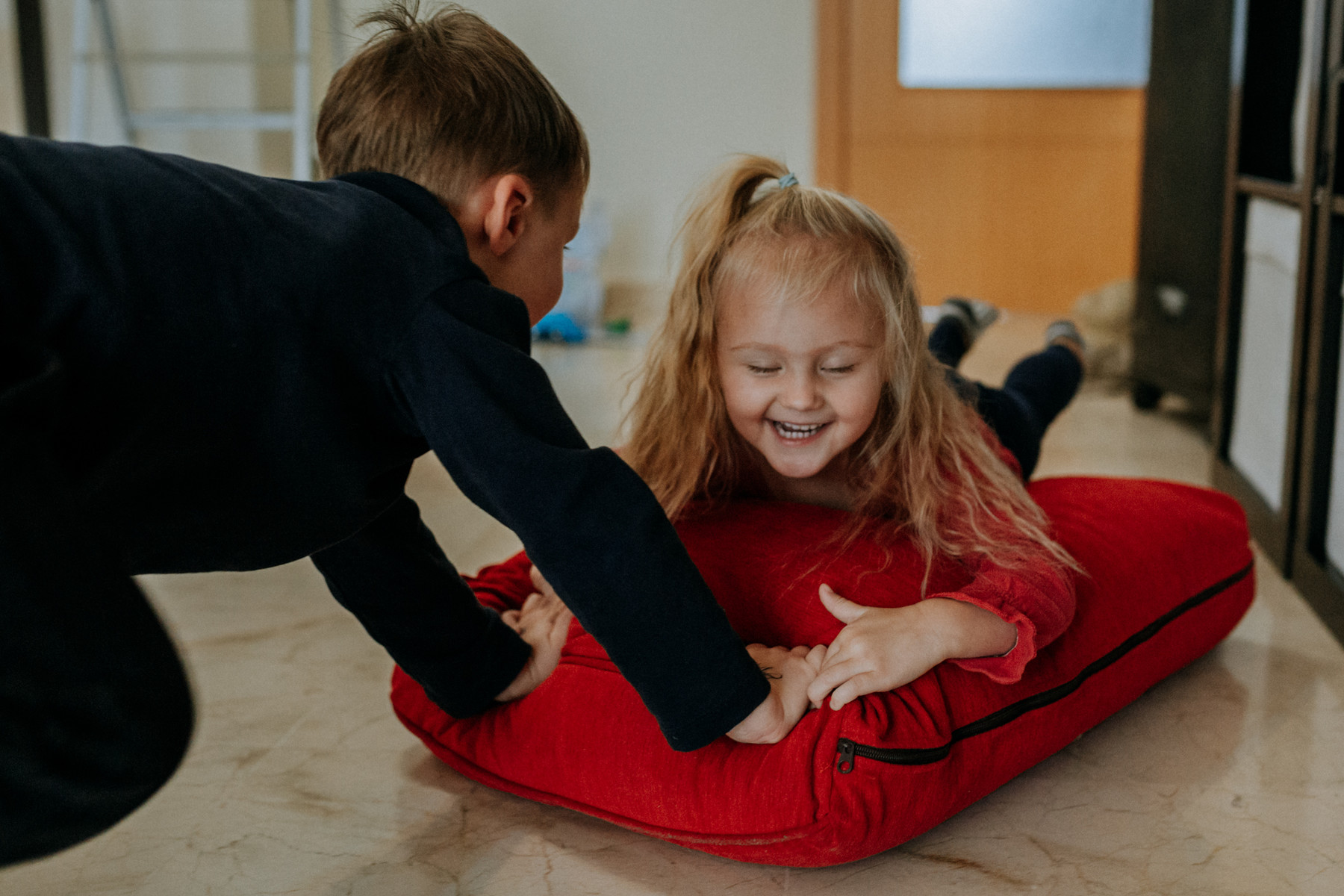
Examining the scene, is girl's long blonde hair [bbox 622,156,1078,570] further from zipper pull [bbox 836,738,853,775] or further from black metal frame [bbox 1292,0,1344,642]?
black metal frame [bbox 1292,0,1344,642]

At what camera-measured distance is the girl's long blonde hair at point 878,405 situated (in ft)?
3.30

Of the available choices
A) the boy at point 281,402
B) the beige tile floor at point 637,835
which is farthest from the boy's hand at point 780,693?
the beige tile floor at point 637,835

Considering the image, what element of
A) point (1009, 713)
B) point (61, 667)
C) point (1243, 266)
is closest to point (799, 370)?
point (1009, 713)

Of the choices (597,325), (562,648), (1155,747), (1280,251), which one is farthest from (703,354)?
Answer: (597,325)

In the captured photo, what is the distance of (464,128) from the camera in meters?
0.83

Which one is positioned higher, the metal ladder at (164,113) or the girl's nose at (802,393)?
the metal ladder at (164,113)

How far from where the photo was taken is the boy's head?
833 millimetres

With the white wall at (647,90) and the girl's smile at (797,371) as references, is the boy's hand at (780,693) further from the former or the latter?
the white wall at (647,90)

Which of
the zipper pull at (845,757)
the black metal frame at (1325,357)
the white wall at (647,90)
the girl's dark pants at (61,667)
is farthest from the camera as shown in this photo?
the white wall at (647,90)

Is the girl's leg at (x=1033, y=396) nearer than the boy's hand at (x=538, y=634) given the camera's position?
No

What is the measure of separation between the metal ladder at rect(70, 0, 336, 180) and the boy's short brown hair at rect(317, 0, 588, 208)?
206 centimetres

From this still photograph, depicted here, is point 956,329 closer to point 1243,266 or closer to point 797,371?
point 1243,266

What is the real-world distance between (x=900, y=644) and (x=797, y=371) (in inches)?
10.1

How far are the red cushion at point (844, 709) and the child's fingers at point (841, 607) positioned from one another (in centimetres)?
2
